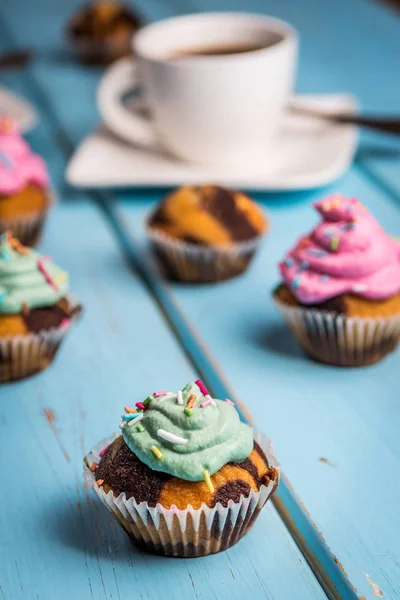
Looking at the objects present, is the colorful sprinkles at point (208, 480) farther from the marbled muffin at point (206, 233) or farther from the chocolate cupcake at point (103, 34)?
the chocolate cupcake at point (103, 34)

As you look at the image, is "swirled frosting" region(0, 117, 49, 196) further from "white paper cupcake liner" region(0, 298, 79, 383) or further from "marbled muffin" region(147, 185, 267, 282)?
"white paper cupcake liner" region(0, 298, 79, 383)

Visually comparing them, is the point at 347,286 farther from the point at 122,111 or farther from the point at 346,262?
the point at 122,111

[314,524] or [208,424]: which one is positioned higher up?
[208,424]

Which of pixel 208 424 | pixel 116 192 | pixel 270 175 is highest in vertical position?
pixel 208 424

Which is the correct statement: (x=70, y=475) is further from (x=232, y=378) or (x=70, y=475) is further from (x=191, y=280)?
(x=191, y=280)

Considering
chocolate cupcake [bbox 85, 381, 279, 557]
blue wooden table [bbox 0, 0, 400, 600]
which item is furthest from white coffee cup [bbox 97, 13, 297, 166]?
chocolate cupcake [bbox 85, 381, 279, 557]

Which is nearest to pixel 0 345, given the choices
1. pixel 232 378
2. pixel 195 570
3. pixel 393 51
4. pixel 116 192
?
pixel 232 378
